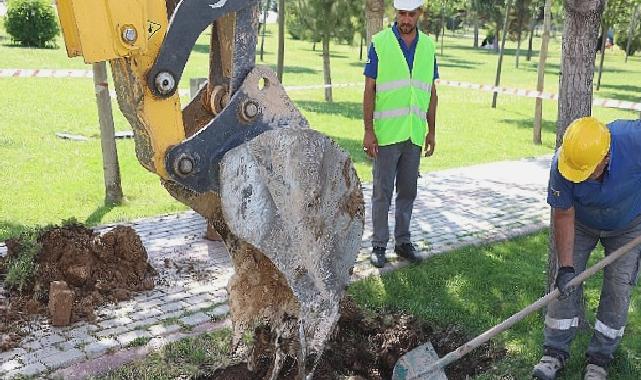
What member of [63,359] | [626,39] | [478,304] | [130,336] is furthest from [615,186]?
[626,39]

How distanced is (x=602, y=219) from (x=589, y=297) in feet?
5.39

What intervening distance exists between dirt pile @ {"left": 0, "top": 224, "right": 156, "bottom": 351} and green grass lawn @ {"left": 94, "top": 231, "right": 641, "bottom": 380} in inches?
37.9

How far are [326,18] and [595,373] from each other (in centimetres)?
1364

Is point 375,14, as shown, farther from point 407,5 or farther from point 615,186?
point 615,186

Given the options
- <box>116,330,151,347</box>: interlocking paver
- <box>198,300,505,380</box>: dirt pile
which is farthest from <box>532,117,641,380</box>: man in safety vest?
<box>116,330,151,347</box>: interlocking paver

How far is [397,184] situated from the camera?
6.04 m

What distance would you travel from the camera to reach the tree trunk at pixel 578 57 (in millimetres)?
4434

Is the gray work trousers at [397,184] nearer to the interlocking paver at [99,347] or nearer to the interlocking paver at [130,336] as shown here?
the interlocking paver at [130,336]

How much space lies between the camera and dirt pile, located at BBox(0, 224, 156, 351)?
4.83 metres

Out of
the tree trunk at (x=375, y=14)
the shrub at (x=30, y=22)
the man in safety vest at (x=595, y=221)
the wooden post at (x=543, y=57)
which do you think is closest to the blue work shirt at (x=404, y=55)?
the man in safety vest at (x=595, y=221)

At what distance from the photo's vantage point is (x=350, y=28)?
706 inches

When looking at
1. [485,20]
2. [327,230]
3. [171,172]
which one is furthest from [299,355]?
[485,20]

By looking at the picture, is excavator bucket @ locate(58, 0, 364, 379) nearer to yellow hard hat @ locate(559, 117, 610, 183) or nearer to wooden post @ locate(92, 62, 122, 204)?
yellow hard hat @ locate(559, 117, 610, 183)

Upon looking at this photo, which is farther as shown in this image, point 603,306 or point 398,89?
point 398,89
